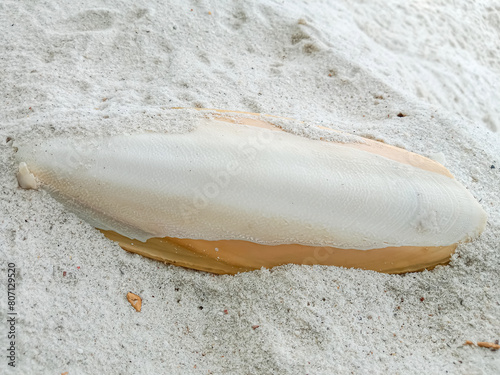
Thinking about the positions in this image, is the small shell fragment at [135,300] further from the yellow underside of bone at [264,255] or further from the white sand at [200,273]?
the yellow underside of bone at [264,255]

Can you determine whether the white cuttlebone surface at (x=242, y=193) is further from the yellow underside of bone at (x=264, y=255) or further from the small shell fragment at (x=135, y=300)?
the small shell fragment at (x=135, y=300)

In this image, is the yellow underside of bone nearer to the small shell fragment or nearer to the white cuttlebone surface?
the white cuttlebone surface

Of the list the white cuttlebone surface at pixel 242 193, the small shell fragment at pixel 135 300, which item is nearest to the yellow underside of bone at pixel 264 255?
the white cuttlebone surface at pixel 242 193

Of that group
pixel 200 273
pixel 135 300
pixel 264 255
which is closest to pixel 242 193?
pixel 264 255

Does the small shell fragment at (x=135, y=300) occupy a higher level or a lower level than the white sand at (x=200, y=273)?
lower

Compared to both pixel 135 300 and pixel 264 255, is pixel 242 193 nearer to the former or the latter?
pixel 264 255

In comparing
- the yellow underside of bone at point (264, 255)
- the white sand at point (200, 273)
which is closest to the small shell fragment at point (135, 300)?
the white sand at point (200, 273)

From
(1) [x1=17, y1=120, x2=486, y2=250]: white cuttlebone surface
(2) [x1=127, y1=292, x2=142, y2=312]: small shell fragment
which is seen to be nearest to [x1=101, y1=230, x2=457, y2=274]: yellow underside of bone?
(1) [x1=17, y1=120, x2=486, y2=250]: white cuttlebone surface
